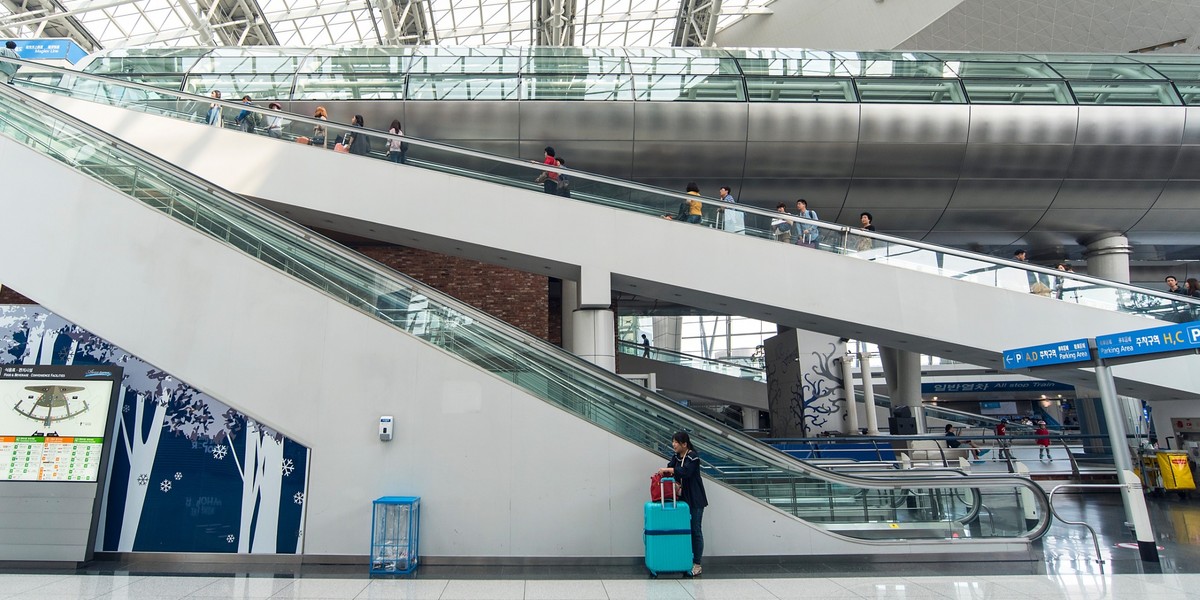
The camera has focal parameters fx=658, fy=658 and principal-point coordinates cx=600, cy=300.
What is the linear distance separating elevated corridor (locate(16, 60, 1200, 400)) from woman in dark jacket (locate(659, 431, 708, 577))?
417 centimetres

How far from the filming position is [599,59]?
15258 millimetres

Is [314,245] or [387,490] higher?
[314,245]

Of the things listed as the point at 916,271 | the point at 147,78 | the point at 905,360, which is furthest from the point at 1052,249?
the point at 147,78

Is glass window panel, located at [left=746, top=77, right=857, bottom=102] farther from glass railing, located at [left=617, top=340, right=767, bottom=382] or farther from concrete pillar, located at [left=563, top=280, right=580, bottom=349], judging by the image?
glass railing, located at [left=617, top=340, right=767, bottom=382]

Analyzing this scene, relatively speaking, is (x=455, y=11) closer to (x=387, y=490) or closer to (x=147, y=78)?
(x=147, y=78)

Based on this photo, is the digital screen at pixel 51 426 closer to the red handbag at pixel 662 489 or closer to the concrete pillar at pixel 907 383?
the red handbag at pixel 662 489

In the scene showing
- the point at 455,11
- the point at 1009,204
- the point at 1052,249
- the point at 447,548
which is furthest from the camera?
the point at 455,11

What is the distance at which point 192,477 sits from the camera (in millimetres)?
6699

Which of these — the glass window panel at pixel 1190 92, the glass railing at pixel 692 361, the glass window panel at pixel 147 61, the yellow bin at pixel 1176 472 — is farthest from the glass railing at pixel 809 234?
the glass railing at pixel 692 361

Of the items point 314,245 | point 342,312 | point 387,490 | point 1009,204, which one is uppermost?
point 1009,204

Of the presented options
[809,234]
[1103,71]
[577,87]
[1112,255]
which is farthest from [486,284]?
[1103,71]

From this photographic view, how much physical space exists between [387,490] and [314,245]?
2794 millimetres

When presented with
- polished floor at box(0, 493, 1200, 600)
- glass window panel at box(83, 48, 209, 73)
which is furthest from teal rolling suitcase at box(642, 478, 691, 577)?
glass window panel at box(83, 48, 209, 73)

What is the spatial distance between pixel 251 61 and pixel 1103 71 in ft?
65.6
